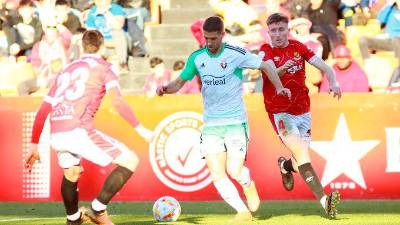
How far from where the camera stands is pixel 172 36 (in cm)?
2077

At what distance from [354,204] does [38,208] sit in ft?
14.0

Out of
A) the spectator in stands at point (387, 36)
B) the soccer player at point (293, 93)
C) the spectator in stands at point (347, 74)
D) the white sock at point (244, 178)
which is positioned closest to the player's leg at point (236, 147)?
the white sock at point (244, 178)

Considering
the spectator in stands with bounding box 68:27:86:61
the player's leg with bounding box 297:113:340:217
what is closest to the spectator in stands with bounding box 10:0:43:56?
the spectator in stands with bounding box 68:27:86:61

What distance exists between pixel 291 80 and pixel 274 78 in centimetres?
88

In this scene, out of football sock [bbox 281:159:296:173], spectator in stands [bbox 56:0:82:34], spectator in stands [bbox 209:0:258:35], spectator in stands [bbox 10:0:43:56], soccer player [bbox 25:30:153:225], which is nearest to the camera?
soccer player [bbox 25:30:153:225]

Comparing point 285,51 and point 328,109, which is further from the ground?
point 285,51

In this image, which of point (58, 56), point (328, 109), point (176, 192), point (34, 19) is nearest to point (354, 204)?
point (328, 109)

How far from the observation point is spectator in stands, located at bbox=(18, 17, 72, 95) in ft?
66.1

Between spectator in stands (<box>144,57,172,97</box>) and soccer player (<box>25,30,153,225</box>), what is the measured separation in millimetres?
7271

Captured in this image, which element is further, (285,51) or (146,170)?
(146,170)

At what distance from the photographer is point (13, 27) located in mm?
21500

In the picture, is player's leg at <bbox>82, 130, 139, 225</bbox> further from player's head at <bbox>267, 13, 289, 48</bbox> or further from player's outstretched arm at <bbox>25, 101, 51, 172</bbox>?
player's head at <bbox>267, 13, 289, 48</bbox>

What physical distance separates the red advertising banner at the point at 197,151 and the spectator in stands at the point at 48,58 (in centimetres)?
316

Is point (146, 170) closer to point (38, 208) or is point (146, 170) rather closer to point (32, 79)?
point (38, 208)
